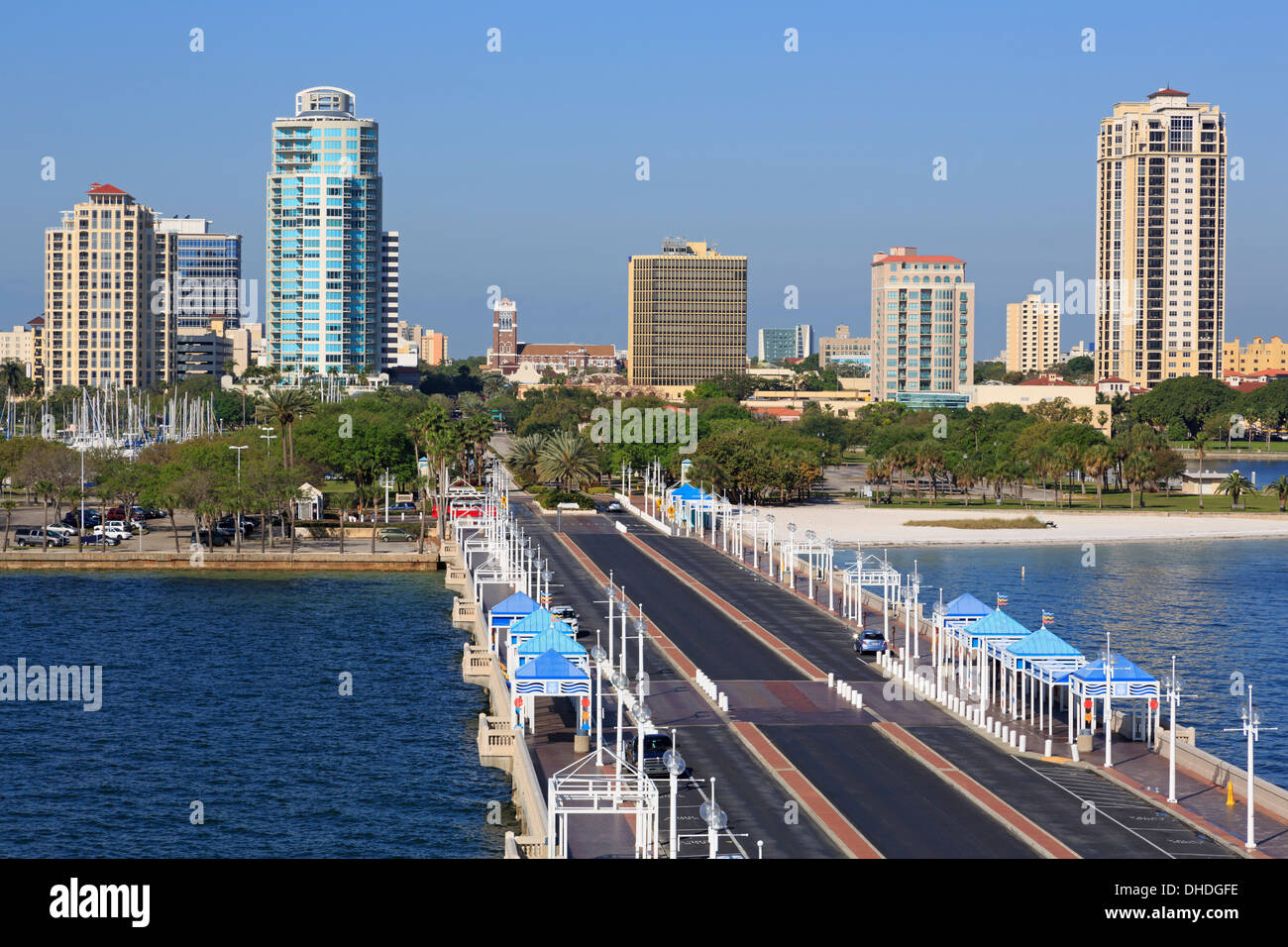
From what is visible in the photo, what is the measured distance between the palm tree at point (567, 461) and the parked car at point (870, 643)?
82867mm

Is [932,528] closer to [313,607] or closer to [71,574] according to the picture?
[313,607]

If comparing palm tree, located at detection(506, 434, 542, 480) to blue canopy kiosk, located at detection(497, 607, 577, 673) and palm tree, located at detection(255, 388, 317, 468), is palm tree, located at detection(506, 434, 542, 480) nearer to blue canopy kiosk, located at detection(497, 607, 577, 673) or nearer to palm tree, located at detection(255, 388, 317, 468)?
palm tree, located at detection(255, 388, 317, 468)

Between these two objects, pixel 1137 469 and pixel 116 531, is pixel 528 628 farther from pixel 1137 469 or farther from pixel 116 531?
pixel 1137 469

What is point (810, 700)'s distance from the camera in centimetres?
5419

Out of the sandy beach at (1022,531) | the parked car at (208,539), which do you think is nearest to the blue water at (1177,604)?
the sandy beach at (1022,531)

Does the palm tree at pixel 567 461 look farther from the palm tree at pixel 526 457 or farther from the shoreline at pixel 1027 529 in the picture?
the shoreline at pixel 1027 529

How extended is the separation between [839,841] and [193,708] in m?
33.2

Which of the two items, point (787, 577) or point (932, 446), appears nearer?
point (787, 577)

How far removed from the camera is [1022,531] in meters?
132

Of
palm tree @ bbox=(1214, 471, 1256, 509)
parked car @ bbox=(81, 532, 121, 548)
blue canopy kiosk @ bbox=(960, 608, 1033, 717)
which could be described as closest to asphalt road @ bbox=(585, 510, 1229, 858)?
blue canopy kiosk @ bbox=(960, 608, 1033, 717)

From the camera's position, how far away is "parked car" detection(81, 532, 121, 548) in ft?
361
